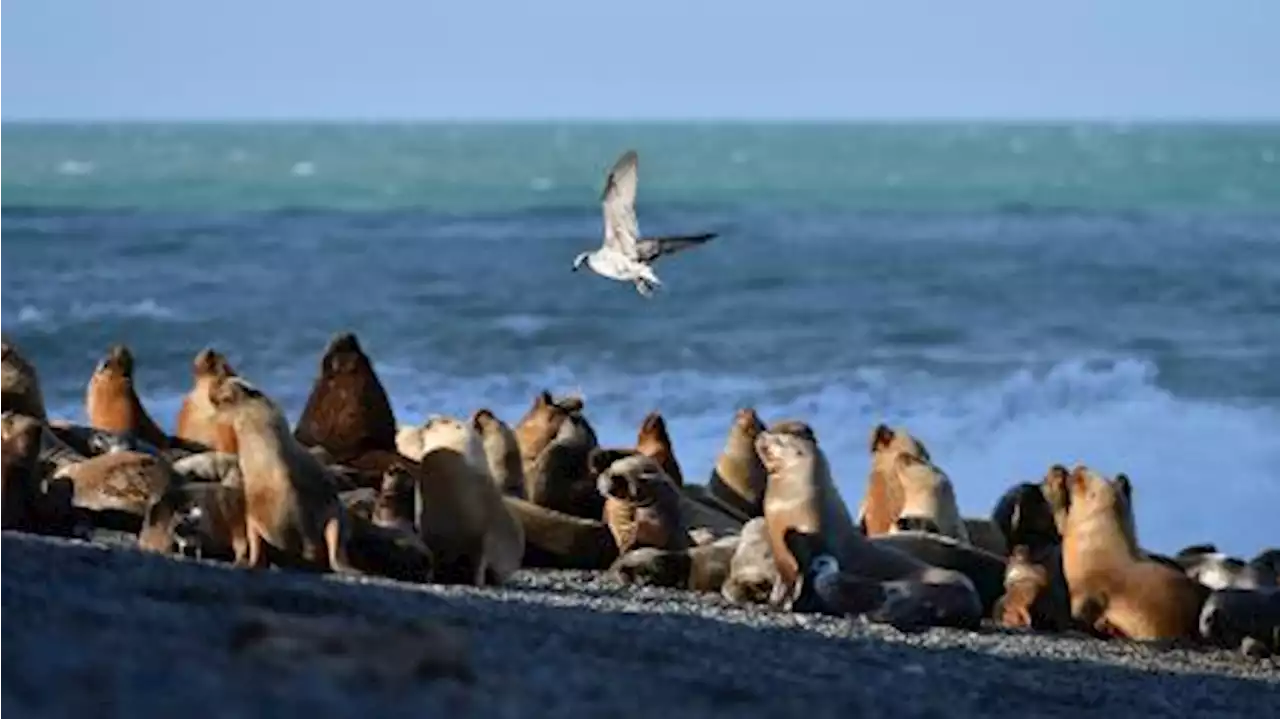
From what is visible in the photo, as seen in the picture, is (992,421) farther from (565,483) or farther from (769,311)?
(565,483)

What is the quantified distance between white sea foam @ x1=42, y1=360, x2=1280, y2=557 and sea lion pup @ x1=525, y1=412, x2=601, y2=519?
497 cm

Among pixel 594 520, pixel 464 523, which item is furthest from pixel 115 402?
pixel 464 523

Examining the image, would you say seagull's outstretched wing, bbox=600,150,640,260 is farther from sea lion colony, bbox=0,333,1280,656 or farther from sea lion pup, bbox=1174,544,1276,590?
sea lion pup, bbox=1174,544,1276,590

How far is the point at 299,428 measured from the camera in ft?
39.3

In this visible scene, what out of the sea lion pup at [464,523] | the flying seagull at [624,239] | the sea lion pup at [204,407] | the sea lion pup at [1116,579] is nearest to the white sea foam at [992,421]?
the flying seagull at [624,239]

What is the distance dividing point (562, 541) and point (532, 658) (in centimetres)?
439

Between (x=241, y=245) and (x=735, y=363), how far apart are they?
14.5 m

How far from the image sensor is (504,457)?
1173 cm

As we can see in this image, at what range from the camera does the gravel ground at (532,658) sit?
4.83m

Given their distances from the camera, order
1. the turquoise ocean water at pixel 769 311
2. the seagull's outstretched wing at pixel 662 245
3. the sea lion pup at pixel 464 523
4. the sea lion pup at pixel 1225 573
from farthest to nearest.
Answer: the turquoise ocean water at pixel 769 311 < the seagull's outstretched wing at pixel 662 245 < the sea lion pup at pixel 1225 573 < the sea lion pup at pixel 464 523

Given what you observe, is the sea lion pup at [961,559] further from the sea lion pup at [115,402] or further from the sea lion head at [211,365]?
the sea lion pup at [115,402]

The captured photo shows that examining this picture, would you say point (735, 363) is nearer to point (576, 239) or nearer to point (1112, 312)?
point (1112, 312)

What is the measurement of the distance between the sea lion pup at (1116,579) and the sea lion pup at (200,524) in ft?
10.2

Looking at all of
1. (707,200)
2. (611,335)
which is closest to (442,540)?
(611,335)
